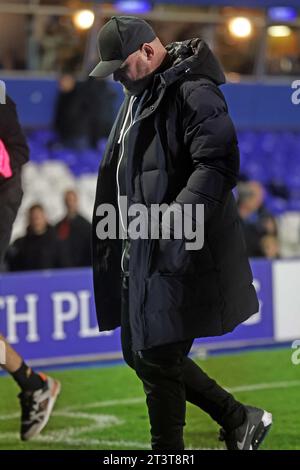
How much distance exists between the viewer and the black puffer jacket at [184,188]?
178 inches

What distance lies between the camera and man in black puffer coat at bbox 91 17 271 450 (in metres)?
4.55

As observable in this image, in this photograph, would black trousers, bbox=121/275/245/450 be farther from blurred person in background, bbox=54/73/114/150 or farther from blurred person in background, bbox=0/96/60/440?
blurred person in background, bbox=54/73/114/150

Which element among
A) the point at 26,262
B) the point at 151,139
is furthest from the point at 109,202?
the point at 26,262

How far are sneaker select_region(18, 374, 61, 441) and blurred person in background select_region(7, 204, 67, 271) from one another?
437 centimetres

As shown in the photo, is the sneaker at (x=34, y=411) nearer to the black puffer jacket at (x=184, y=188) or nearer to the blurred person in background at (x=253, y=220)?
the black puffer jacket at (x=184, y=188)

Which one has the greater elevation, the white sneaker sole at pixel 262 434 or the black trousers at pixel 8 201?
the black trousers at pixel 8 201

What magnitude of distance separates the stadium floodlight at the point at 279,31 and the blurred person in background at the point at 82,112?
358cm

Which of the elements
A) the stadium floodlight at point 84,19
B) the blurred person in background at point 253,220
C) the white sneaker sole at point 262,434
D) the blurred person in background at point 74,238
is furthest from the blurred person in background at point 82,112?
the white sneaker sole at point 262,434

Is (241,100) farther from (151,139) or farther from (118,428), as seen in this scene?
(151,139)

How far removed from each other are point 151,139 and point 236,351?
17.4 feet

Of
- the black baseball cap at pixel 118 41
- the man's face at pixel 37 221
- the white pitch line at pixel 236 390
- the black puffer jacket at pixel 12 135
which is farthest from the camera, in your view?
the man's face at pixel 37 221

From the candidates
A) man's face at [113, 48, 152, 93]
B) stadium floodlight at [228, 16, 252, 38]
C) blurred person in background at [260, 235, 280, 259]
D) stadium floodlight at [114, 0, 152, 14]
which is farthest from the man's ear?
stadium floodlight at [228, 16, 252, 38]

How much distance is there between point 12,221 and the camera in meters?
6.00
